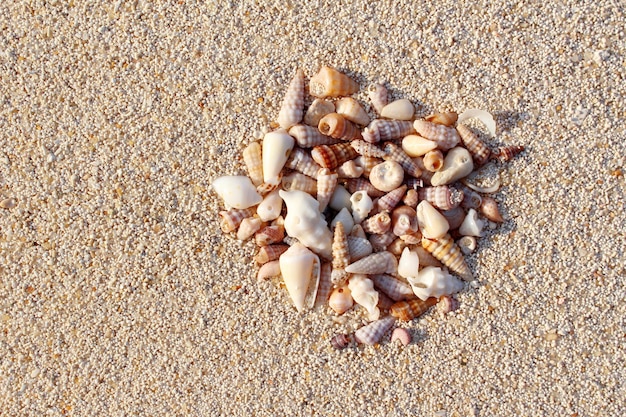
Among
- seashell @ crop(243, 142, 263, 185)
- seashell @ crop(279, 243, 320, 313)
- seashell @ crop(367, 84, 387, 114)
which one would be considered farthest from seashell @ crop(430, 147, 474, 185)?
seashell @ crop(243, 142, 263, 185)

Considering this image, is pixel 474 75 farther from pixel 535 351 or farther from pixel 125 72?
pixel 125 72

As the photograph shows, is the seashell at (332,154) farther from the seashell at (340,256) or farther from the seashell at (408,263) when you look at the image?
the seashell at (408,263)

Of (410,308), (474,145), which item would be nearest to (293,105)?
(474,145)

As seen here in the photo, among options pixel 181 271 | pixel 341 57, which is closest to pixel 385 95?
pixel 341 57

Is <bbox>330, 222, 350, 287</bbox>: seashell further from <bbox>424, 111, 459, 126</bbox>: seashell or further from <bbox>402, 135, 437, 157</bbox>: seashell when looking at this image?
<bbox>424, 111, 459, 126</bbox>: seashell

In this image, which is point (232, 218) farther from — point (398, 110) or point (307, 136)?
point (398, 110)

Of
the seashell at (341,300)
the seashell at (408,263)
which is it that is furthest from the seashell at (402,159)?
the seashell at (341,300)
